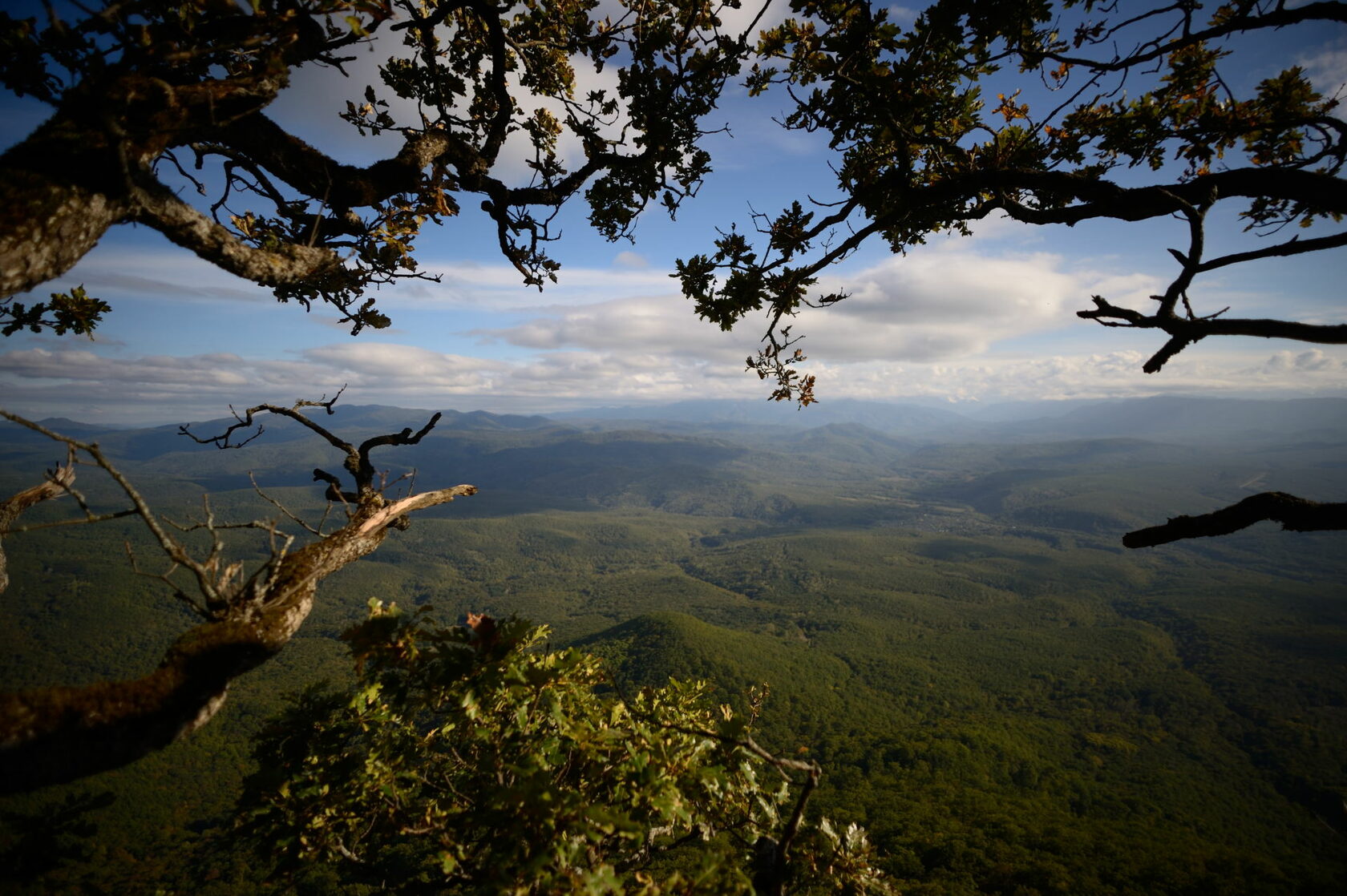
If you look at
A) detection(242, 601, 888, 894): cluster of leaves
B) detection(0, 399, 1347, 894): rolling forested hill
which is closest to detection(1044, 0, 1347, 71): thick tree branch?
detection(242, 601, 888, 894): cluster of leaves

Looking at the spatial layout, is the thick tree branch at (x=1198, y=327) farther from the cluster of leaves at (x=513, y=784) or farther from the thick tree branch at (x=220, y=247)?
the thick tree branch at (x=220, y=247)

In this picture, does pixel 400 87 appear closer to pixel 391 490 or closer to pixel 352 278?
pixel 352 278

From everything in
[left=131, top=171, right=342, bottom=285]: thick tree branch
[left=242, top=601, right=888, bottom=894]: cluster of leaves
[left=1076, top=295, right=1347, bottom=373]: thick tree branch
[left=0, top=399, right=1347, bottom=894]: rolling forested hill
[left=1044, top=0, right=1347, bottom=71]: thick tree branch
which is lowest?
[left=0, top=399, right=1347, bottom=894]: rolling forested hill

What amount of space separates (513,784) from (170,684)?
2241mm

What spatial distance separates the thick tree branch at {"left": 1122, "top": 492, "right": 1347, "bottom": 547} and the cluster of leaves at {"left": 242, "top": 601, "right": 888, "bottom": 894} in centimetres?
291

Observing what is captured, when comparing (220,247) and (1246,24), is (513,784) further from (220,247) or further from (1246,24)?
(1246,24)

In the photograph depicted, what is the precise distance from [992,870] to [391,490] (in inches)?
2691

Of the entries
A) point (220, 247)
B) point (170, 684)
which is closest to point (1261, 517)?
point (170, 684)

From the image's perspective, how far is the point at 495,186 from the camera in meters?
6.20

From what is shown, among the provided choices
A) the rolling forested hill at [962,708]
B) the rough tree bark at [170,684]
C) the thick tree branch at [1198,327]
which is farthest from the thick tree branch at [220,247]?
the thick tree branch at [1198,327]

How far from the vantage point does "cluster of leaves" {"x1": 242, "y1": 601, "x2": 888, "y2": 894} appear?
307 centimetres

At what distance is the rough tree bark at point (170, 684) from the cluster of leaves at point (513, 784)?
59cm

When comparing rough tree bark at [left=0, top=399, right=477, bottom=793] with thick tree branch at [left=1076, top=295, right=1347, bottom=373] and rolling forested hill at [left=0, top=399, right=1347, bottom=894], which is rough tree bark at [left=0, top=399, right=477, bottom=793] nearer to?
rolling forested hill at [left=0, top=399, right=1347, bottom=894]

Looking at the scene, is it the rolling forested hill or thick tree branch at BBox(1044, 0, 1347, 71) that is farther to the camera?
the rolling forested hill
